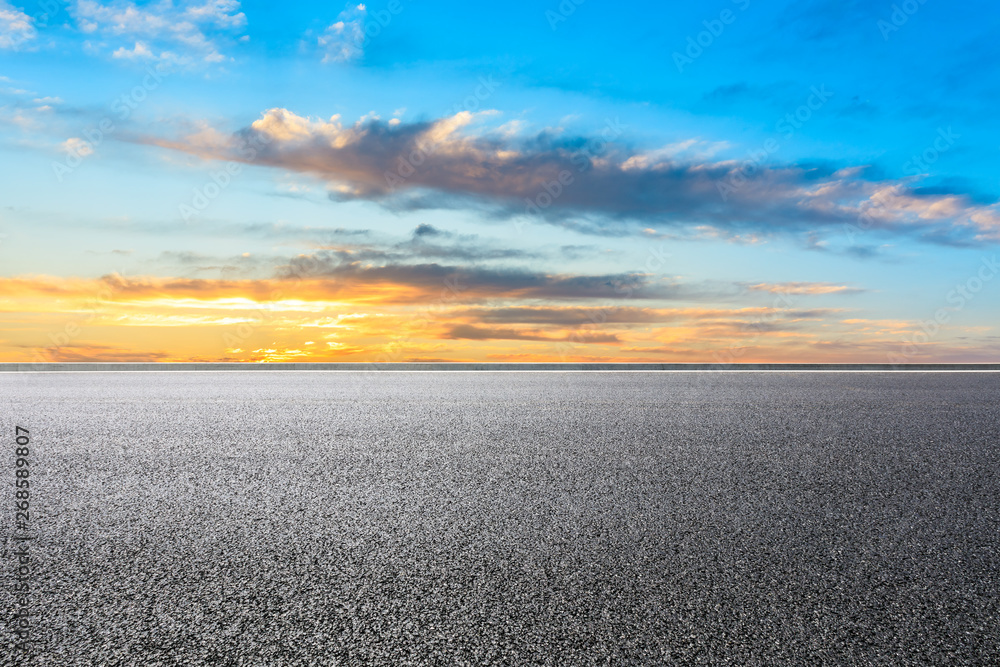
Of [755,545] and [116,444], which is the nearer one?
[755,545]

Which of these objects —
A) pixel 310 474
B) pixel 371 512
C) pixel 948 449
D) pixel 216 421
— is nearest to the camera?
pixel 371 512

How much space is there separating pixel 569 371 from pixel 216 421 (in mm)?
10941

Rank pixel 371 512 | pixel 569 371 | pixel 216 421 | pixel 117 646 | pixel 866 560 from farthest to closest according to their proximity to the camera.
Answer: pixel 569 371
pixel 216 421
pixel 371 512
pixel 866 560
pixel 117 646

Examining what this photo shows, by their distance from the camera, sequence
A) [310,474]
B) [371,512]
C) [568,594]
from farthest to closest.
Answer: [310,474], [371,512], [568,594]

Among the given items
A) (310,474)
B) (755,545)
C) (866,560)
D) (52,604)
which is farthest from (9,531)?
(866,560)

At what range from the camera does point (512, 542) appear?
3762mm

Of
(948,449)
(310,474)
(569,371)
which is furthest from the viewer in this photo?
(569,371)

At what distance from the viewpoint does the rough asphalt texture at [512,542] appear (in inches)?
105

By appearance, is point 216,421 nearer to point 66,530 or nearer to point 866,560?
point 66,530

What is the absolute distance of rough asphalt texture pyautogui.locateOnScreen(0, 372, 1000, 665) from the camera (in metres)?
2.66

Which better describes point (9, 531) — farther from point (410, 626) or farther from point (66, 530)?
point (410, 626)

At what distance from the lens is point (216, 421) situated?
8.63 metres

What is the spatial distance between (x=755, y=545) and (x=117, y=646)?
2.98 metres

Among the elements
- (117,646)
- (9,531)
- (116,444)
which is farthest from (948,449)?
(116,444)
